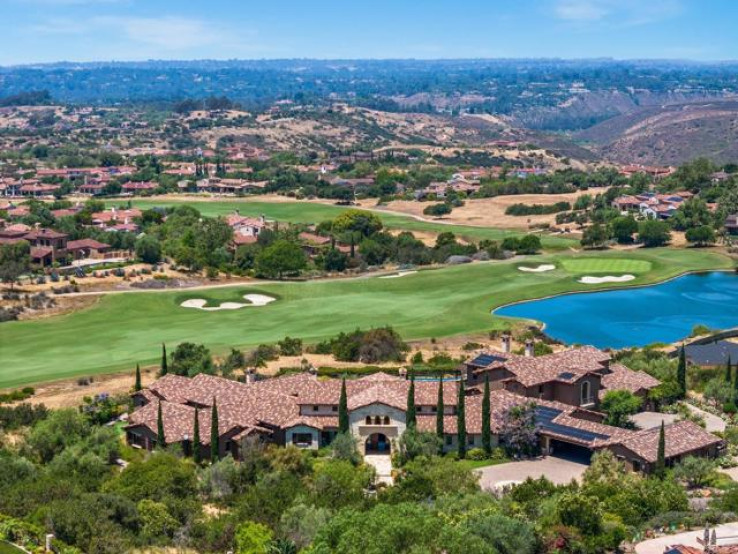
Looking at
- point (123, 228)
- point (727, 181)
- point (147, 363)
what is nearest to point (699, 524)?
point (147, 363)

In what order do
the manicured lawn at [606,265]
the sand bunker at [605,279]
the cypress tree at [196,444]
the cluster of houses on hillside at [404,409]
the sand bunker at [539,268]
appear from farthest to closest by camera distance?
the manicured lawn at [606,265] → the sand bunker at [539,268] → the sand bunker at [605,279] → the cluster of houses on hillside at [404,409] → the cypress tree at [196,444]

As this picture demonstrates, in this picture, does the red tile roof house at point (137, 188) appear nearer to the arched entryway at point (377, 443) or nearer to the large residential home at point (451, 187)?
the large residential home at point (451, 187)

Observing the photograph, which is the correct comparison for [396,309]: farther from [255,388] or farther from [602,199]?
[602,199]

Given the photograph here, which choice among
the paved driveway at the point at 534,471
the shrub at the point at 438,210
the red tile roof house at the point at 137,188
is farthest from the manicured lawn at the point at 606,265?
the red tile roof house at the point at 137,188

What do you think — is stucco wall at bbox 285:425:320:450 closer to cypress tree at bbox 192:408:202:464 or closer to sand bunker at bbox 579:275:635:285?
cypress tree at bbox 192:408:202:464

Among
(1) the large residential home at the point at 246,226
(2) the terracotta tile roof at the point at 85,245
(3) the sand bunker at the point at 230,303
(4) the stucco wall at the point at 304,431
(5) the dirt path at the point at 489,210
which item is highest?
(4) the stucco wall at the point at 304,431

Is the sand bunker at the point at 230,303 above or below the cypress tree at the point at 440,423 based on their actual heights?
below

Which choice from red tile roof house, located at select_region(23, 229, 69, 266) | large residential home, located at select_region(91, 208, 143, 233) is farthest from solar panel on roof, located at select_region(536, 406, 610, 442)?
large residential home, located at select_region(91, 208, 143, 233)

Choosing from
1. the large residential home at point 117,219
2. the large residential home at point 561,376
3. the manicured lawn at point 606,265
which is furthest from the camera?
the large residential home at point 117,219
